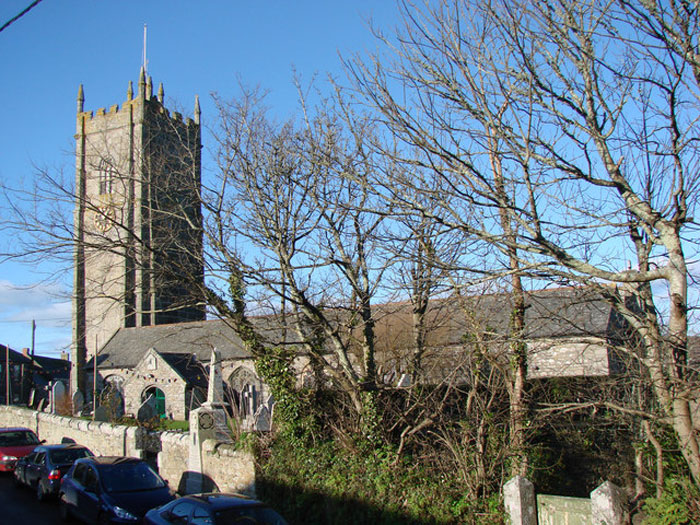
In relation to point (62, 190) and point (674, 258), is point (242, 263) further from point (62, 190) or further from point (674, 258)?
point (674, 258)

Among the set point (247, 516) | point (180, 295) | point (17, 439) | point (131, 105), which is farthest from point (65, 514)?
point (131, 105)

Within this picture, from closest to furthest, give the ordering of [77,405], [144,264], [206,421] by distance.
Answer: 1. [144,264]
2. [206,421]
3. [77,405]

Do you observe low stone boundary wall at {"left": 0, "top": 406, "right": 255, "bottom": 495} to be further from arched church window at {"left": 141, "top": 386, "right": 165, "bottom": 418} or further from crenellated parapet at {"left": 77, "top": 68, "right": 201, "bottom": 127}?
crenellated parapet at {"left": 77, "top": 68, "right": 201, "bottom": 127}

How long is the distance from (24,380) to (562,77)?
2337 inches

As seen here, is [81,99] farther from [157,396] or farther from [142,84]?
[157,396]

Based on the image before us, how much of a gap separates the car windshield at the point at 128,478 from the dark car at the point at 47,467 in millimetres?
2985

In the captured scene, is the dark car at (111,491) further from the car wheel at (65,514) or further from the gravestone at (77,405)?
the gravestone at (77,405)

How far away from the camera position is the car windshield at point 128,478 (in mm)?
12734

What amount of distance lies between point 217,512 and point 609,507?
17.6 feet

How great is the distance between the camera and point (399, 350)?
545 inches

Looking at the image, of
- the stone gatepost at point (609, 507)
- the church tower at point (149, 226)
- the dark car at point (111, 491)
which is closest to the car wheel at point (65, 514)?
the dark car at point (111, 491)

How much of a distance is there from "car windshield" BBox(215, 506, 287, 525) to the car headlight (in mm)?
3603

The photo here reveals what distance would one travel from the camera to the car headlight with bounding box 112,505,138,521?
11.8 meters

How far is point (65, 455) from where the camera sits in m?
16.1
